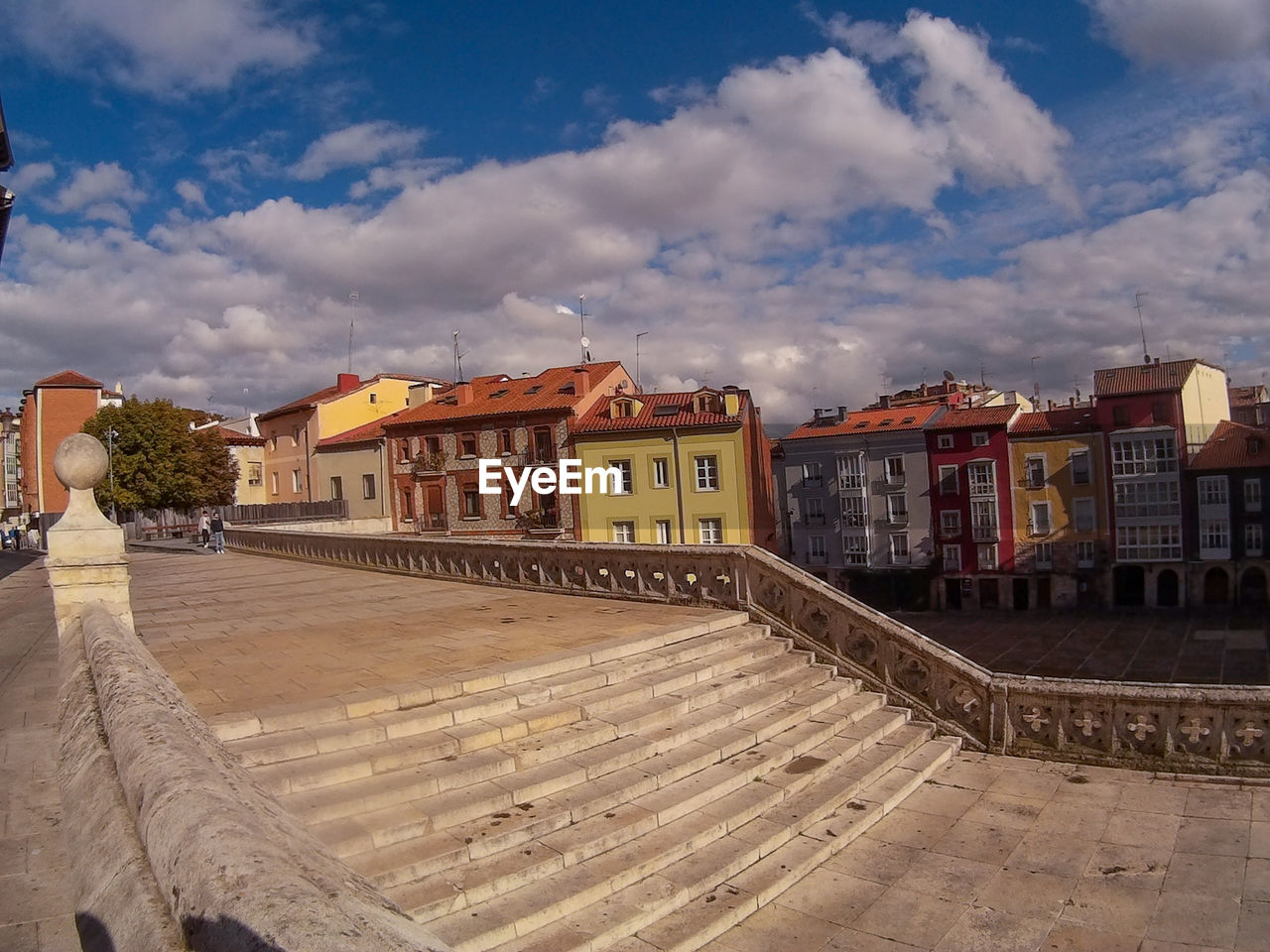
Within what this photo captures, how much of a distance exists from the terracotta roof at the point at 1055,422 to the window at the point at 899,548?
8.89 meters

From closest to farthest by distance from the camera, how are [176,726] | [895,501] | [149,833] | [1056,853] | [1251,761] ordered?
[149,833] < [176,726] < [1056,853] < [1251,761] < [895,501]

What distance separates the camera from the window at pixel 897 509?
1937 inches

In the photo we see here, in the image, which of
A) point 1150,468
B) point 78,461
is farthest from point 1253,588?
point 78,461

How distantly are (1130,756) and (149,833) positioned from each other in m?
7.32

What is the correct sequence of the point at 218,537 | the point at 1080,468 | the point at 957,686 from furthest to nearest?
the point at 1080,468, the point at 218,537, the point at 957,686

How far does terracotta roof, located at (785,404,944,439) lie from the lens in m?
49.6

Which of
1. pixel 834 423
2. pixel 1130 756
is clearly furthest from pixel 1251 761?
pixel 834 423

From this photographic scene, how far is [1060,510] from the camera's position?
45312 millimetres

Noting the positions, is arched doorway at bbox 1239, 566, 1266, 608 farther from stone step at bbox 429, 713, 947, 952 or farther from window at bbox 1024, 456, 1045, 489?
stone step at bbox 429, 713, 947, 952

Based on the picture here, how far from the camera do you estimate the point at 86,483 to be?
6609 millimetres

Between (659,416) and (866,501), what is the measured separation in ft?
51.7

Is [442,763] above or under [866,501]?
above

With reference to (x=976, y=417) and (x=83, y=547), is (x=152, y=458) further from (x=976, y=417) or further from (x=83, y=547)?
(x=976, y=417)

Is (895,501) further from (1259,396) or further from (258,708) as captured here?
(258,708)
